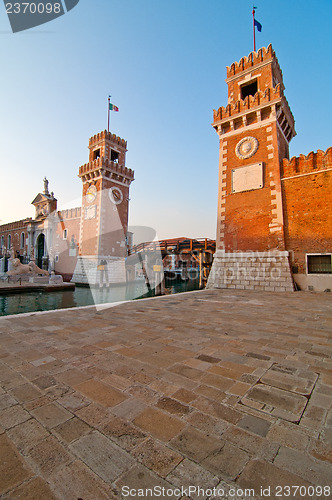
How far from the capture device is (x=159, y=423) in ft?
5.77

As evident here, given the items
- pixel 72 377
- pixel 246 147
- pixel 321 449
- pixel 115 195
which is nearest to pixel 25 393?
pixel 72 377

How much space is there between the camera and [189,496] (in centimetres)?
118

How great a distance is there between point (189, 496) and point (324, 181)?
1409 cm

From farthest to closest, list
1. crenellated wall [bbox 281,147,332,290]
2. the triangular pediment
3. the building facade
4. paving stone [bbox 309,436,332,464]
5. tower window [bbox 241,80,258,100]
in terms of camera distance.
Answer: the triangular pediment
the building facade
tower window [bbox 241,80,258,100]
crenellated wall [bbox 281,147,332,290]
paving stone [bbox 309,436,332,464]

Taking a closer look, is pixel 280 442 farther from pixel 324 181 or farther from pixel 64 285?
pixel 64 285

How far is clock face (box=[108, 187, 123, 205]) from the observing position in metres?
26.6

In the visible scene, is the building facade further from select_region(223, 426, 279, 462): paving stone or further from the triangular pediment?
select_region(223, 426, 279, 462): paving stone

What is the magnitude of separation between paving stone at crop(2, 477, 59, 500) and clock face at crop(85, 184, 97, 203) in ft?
88.3

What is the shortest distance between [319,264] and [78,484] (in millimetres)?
13349

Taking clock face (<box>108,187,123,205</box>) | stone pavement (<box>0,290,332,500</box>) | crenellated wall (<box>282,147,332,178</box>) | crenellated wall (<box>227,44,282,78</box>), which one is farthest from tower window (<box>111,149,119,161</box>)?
stone pavement (<box>0,290,332,500</box>)

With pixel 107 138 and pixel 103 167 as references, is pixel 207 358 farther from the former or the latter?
pixel 107 138

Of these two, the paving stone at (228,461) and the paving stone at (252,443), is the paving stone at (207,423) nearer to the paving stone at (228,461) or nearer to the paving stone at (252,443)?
the paving stone at (252,443)

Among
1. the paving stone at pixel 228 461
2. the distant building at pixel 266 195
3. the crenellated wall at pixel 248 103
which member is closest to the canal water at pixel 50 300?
the distant building at pixel 266 195

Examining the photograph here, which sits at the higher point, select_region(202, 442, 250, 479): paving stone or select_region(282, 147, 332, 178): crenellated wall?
select_region(282, 147, 332, 178): crenellated wall
